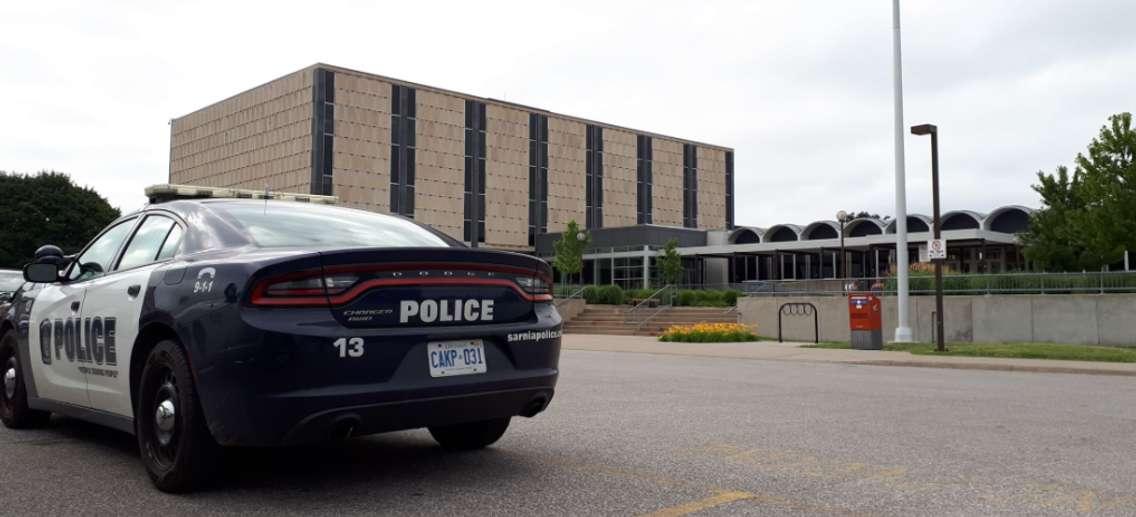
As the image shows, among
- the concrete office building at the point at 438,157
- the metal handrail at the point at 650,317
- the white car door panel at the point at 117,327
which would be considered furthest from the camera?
the concrete office building at the point at 438,157

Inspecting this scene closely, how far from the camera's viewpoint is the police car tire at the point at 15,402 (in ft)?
22.0

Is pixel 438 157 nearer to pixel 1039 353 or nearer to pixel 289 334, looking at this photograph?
pixel 1039 353

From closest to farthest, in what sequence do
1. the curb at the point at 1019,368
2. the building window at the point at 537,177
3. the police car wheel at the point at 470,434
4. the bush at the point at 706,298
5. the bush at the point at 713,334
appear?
the police car wheel at the point at 470,434
the curb at the point at 1019,368
the bush at the point at 713,334
the bush at the point at 706,298
the building window at the point at 537,177

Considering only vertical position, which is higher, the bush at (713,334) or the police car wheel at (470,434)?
the police car wheel at (470,434)

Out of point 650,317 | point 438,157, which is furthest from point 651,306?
point 438,157

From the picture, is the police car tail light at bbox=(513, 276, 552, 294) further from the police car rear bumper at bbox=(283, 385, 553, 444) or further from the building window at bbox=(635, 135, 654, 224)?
the building window at bbox=(635, 135, 654, 224)

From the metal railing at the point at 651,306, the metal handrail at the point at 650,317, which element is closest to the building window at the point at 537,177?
the metal railing at the point at 651,306

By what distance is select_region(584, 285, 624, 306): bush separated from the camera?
39500mm

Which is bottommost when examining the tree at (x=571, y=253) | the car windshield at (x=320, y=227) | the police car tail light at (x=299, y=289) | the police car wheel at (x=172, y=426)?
the police car wheel at (x=172, y=426)

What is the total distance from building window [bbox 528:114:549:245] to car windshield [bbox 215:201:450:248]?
68.2 metres

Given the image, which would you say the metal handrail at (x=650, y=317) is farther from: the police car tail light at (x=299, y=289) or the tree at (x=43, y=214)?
the tree at (x=43, y=214)

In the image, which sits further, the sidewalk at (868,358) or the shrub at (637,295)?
the shrub at (637,295)

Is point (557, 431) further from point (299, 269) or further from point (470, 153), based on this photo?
point (470, 153)

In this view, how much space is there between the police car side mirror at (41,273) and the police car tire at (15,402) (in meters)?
0.98
